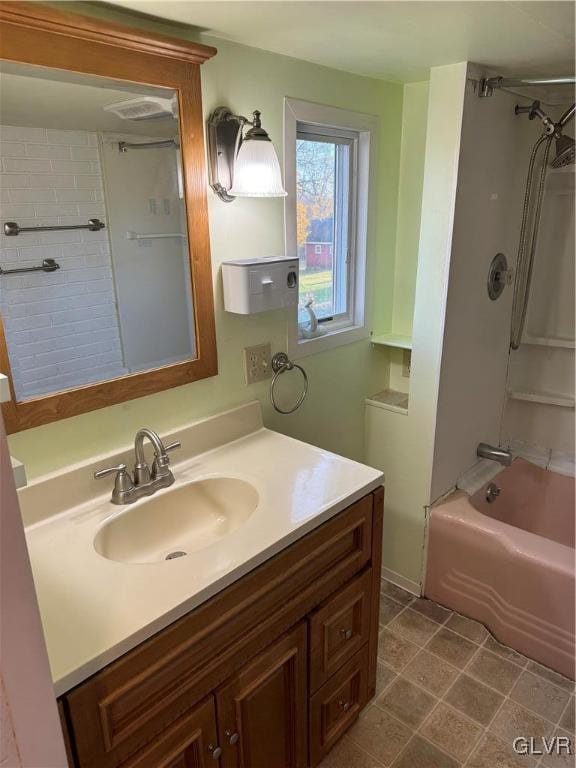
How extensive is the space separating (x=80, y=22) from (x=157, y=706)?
140 centimetres

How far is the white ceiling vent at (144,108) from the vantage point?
1270 mm

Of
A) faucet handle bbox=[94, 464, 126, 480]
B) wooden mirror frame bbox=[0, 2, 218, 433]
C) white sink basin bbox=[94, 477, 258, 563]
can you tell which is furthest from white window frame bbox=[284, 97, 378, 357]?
faucet handle bbox=[94, 464, 126, 480]

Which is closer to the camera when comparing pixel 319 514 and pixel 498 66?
pixel 319 514

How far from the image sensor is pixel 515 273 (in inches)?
87.1

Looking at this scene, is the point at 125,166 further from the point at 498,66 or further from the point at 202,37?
Answer: the point at 498,66

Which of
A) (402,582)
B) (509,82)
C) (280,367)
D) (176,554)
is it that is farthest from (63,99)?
(402,582)

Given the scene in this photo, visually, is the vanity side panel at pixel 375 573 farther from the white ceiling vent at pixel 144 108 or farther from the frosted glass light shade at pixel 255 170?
the white ceiling vent at pixel 144 108

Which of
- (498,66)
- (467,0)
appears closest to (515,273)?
(498,66)

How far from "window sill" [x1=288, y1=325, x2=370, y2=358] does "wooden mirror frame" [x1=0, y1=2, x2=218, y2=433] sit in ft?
1.23

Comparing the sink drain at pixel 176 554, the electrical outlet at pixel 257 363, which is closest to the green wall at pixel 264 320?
the electrical outlet at pixel 257 363

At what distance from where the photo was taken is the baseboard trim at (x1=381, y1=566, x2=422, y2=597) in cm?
222

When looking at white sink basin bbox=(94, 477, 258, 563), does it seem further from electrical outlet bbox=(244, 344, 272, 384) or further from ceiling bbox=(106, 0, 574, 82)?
ceiling bbox=(106, 0, 574, 82)

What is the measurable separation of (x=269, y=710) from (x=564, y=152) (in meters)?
2.18

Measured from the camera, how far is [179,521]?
1.45 m
